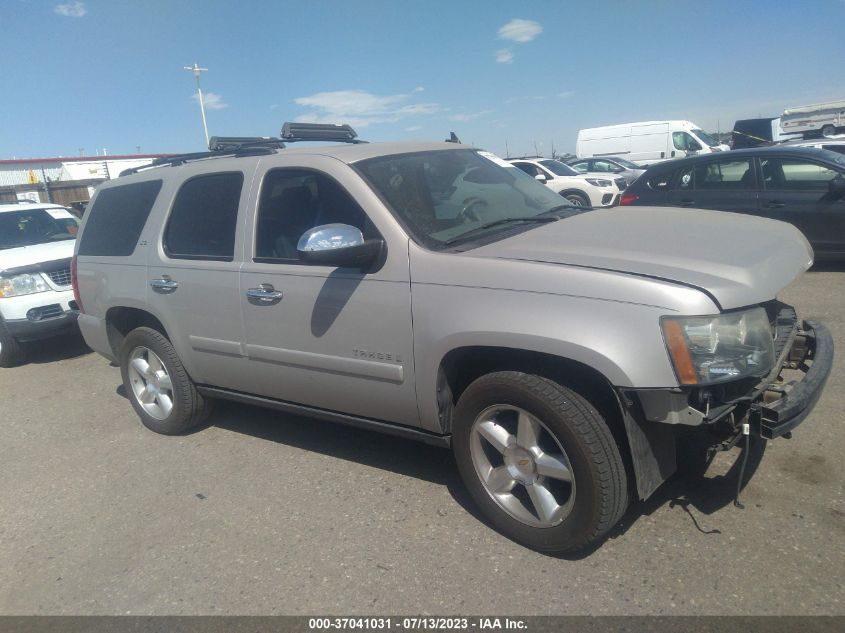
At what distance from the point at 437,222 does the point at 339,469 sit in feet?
5.32

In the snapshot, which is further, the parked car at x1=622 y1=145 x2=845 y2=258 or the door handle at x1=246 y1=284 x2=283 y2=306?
the parked car at x1=622 y1=145 x2=845 y2=258

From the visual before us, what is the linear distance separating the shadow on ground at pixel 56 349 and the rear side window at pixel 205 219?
12.9 feet

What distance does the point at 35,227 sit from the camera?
27.2ft

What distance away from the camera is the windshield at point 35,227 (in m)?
7.93

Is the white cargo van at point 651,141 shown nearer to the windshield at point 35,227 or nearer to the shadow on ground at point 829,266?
the shadow on ground at point 829,266

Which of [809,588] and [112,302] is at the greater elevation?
[112,302]

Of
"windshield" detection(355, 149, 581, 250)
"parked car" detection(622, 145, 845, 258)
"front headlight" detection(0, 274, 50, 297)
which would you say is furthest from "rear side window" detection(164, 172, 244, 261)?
"parked car" detection(622, 145, 845, 258)

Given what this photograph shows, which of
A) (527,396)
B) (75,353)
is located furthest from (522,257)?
(75,353)

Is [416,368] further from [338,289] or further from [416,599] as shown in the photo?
[416,599]

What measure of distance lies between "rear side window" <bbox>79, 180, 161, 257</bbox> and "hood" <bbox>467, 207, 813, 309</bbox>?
270cm

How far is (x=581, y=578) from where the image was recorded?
9.00ft

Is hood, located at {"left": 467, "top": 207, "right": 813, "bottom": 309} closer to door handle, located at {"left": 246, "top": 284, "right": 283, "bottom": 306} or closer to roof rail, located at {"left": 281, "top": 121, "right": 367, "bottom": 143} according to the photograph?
door handle, located at {"left": 246, "top": 284, "right": 283, "bottom": 306}

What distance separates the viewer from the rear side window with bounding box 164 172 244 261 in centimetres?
395

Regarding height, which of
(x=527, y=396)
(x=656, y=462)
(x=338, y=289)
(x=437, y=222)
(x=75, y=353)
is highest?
(x=437, y=222)
